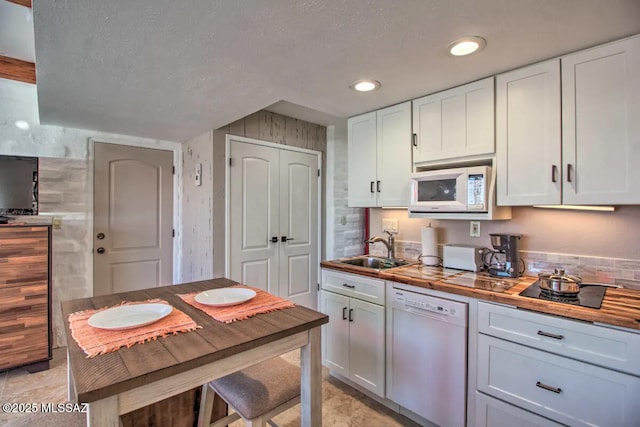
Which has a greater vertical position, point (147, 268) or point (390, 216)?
point (390, 216)

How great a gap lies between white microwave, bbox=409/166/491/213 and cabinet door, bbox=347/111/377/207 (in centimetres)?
44

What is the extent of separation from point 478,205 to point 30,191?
374cm

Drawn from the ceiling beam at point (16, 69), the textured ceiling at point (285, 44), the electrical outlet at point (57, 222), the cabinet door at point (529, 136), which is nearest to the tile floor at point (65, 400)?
the electrical outlet at point (57, 222)

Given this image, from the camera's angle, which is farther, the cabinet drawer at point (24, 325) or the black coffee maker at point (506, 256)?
the cabinet drawer at point (24, 325)

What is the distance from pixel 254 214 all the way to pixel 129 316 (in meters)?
2.15

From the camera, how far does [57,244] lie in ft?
9.82

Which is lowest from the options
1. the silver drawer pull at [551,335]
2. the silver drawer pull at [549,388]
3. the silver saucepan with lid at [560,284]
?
the silver drawer pull at [549,388]

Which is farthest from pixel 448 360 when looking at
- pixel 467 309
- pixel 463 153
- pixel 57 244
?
pixel 57 244

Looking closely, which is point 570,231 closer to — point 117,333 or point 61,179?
point 117,333

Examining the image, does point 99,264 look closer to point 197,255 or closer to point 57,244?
point 57,244

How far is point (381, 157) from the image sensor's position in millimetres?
2516

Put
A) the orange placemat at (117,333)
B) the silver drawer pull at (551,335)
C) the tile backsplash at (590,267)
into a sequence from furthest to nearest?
the tile backsplash at (590,267), the silver drawer pull at (551,335), the orange placemat at (117,333)

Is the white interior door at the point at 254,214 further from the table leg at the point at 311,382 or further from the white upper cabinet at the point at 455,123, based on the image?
the table leg at the point at 311,382

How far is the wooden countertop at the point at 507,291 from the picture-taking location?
4.22 feet
